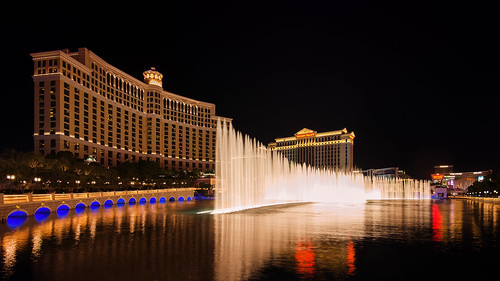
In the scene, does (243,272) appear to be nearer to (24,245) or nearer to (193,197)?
(24,245)

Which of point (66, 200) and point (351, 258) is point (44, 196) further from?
point (351, 258)

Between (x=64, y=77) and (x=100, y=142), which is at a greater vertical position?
(x=64, y=77)

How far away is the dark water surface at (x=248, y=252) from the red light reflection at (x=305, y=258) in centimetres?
4

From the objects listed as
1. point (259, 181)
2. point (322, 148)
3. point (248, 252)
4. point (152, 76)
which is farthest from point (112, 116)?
point (248, 252)

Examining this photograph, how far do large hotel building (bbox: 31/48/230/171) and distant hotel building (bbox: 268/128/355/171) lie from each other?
42057 millimetres

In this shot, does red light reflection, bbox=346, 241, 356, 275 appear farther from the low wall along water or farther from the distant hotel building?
the distant hotel building

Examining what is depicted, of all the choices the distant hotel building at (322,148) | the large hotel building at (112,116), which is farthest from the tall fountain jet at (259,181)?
the distant hotel building at (322,148)

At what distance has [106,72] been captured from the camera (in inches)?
4427

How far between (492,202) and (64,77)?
102249 millimetres

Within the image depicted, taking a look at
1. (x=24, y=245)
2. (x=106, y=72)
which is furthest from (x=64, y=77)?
(x=24, y=245)

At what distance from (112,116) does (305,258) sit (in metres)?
111

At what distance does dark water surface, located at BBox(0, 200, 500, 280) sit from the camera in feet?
43.2

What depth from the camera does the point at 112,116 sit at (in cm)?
11500

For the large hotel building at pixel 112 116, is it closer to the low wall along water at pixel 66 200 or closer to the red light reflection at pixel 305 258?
the low wall along water at pixel 66 200
